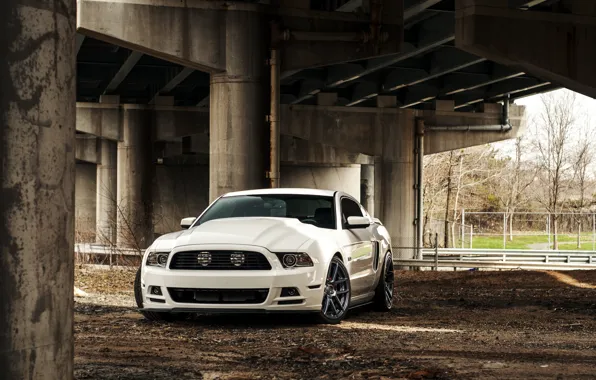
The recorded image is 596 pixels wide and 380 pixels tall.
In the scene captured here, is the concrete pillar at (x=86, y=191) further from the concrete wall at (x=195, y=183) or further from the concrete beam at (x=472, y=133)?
the concrete beam at (x=472, y=133)

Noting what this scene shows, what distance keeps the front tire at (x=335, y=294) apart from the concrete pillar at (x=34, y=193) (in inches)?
230

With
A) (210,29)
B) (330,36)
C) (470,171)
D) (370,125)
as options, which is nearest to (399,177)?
(370,125)

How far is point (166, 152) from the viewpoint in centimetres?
5319

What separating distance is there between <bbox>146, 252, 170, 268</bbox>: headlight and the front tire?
5.56ft

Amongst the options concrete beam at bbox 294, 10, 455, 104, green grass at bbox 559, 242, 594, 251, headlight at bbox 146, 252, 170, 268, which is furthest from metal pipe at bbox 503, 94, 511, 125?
headlight at bbox 146, 252, 170, 268

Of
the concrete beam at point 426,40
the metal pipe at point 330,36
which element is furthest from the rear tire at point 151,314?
the concrete beam at point 426,40

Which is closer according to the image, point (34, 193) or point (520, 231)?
point (34, 193)

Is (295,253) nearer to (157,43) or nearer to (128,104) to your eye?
Answer: (157,43)

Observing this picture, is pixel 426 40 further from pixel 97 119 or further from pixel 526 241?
pixel 526 241

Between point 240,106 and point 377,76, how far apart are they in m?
17.1

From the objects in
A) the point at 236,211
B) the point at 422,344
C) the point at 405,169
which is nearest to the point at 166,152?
the point at 405,169

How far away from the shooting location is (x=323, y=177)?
192ft

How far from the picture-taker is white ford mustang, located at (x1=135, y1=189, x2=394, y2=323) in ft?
36.8

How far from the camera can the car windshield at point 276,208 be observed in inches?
499
